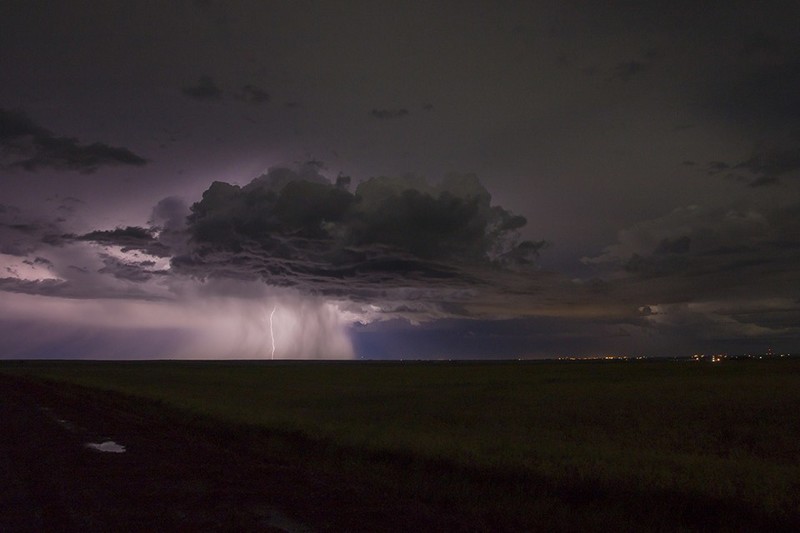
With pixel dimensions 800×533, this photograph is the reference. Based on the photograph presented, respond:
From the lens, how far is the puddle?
1656cm

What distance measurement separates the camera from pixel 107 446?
17.3m

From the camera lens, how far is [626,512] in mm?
11883

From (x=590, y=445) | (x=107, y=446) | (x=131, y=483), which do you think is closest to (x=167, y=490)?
(x=131, y=483)

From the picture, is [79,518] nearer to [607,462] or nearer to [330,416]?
[607,462]

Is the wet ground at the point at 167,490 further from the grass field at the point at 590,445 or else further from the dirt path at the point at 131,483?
the grass field at the point at 590,445

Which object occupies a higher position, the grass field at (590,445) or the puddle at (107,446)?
the puddle at (107,446)

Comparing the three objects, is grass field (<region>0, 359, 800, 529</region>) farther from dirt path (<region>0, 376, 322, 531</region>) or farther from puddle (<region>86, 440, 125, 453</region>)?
puddle (<region>86, 440, 125, 453</region>)

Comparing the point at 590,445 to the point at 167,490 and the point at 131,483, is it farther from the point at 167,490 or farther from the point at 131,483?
the point at 131,483

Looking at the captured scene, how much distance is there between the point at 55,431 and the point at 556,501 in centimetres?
1598

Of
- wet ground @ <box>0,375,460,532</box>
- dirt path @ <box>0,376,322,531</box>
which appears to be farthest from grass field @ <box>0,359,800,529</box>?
dirt path @ <box>0,376,322,531</box>

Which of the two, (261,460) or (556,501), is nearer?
(556,501)

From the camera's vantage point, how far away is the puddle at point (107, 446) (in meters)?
16.6

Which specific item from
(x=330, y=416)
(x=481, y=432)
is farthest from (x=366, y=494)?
(x=330, y=416)

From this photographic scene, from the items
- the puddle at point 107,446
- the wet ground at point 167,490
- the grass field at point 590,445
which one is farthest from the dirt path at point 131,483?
the grass field at point 590,445
